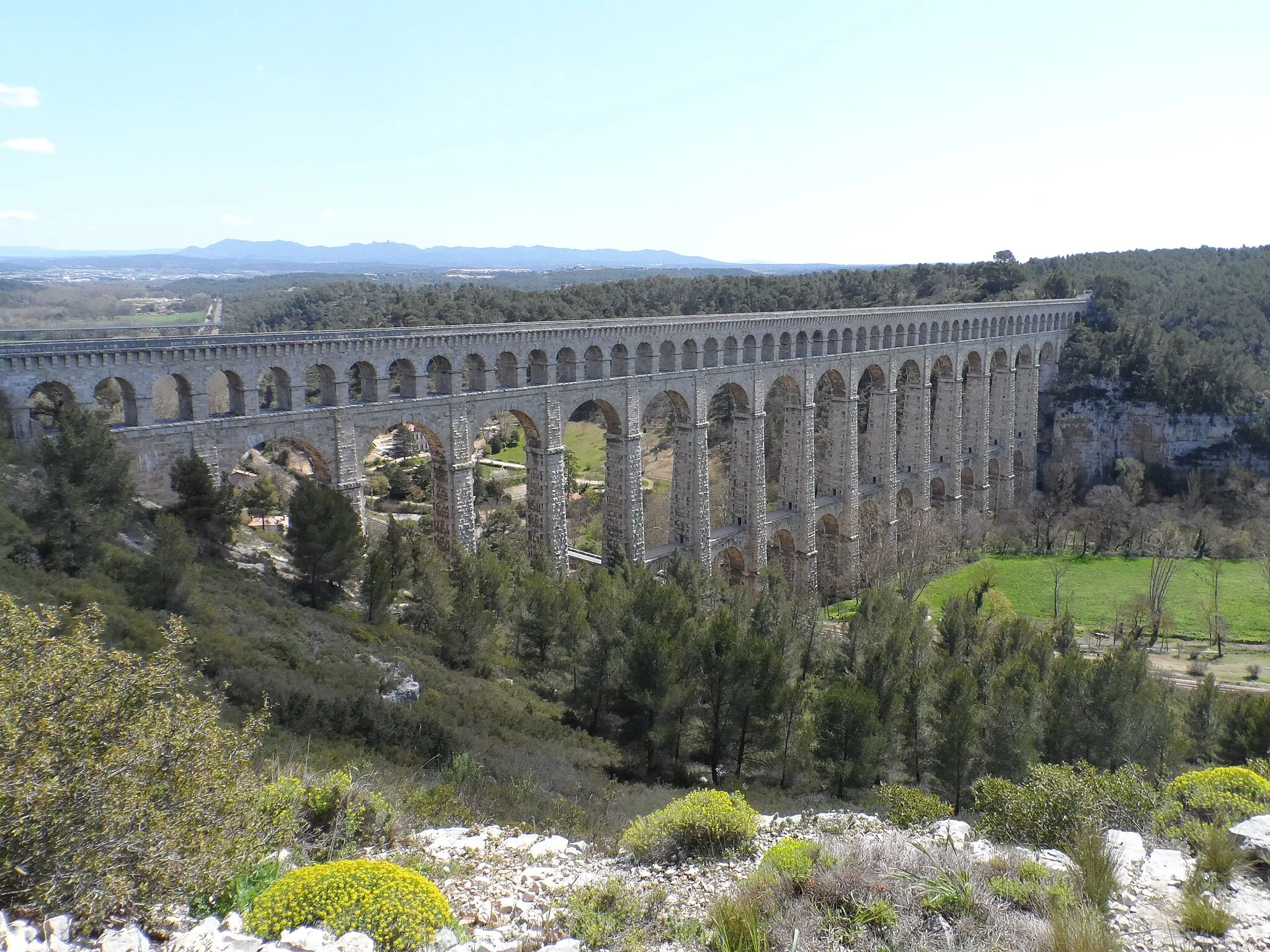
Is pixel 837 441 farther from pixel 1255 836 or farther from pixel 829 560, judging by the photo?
pixel 1255 836

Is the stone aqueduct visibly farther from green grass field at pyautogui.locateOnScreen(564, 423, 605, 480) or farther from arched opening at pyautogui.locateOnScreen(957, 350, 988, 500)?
green grass field at pyautogui.locateOnScreen(564, 423, 605, 480)

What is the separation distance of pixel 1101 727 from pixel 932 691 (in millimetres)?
3588

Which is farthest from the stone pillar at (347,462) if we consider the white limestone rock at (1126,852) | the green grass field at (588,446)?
the green grass field at (588,446)

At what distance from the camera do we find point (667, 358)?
3609cm

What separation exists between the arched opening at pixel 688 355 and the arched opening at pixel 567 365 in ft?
17.2

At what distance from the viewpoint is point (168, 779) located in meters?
7.50

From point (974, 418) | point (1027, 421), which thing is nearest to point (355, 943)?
point (974, 418)

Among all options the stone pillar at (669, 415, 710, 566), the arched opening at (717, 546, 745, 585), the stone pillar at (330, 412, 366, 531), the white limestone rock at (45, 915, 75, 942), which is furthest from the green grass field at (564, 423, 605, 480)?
the white limestone rock at (45, 915, 75, 942)

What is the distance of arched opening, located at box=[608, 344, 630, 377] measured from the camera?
3344 cm

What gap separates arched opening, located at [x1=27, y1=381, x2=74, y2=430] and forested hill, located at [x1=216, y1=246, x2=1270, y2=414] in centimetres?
2868

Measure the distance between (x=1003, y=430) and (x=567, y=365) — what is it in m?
36.3

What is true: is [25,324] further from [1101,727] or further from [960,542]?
[1101,727]

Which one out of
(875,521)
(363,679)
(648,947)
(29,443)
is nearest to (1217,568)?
(875,521)

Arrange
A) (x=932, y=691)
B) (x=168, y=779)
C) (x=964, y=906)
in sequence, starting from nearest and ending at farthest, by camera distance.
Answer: (x=168, y=779)
(x=964, y=906)
(x=932, y=691)
